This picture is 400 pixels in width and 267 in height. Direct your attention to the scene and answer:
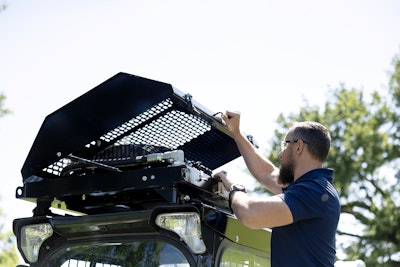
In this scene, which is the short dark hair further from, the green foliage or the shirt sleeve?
the green foliage

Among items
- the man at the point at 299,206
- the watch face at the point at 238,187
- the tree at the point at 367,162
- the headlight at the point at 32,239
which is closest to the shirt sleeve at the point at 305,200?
the man at the point at 299,206

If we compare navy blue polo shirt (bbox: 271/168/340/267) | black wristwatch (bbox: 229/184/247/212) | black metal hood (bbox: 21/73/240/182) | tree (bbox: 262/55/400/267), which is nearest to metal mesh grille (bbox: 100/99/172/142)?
black metal hood (bbox: 21/73/240/182)

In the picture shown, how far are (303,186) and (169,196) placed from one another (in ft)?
2.11

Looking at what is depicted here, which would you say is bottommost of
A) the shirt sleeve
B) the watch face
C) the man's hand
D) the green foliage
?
the green foliage

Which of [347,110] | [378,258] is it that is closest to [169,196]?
[378,258]

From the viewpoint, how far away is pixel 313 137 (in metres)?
3.70

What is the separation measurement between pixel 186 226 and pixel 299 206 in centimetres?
53

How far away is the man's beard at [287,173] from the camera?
3.73 metres

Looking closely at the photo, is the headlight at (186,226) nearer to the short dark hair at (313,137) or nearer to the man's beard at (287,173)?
the man's beard at (287,173)

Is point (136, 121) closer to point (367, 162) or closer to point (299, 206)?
point (299, 206)

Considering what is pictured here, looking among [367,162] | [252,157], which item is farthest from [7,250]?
[252,157]

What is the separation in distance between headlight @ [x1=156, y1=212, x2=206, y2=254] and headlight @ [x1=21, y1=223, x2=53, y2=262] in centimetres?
74

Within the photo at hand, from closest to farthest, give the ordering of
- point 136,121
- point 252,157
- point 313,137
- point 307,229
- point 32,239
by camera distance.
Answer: point 307,229
point 313,137
point 32,239
point 136,121
point 252,157

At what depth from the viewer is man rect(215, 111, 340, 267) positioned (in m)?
3.36
